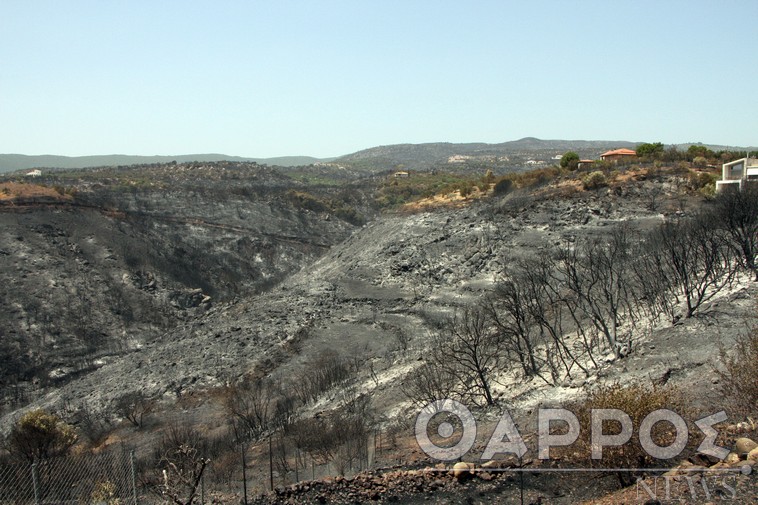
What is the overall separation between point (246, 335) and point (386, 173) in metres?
93.8

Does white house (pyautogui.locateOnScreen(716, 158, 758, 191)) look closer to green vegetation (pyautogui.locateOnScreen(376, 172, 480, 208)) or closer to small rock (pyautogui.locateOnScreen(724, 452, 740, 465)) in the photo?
small rock (pyautogui.locateOnScreen(724, 452, 740, 465))

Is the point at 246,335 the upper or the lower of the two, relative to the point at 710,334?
lower

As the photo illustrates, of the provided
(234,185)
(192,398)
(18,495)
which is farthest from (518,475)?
(234,185)

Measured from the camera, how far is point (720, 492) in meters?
9.50

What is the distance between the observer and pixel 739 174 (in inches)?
1543

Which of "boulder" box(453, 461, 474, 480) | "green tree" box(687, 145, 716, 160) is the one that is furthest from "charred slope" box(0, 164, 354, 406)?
"green tree" box(687, 145, 716, 160)

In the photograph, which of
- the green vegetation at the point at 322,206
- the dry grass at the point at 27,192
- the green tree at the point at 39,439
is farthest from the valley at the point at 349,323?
the green vegetation at the point at 322,206

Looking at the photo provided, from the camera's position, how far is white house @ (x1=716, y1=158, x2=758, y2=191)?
1435 inches

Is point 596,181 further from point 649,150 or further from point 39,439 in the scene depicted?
point 39,439

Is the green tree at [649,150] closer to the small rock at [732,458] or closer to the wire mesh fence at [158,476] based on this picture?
the wire mesh fence at [158,476]

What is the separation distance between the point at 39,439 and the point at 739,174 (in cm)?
3996

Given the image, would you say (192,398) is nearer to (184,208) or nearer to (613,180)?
(613,180)

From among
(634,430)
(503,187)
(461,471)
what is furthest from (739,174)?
(461,471)

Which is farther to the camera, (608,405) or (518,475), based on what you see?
(518,475)
